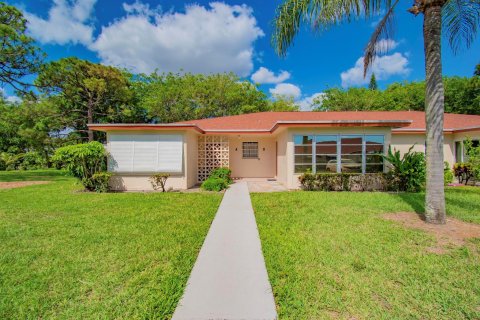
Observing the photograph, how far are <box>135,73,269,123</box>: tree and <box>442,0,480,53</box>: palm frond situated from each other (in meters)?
21.6

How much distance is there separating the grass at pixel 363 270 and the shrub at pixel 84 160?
28.9 feet

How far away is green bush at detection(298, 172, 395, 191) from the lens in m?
11.1

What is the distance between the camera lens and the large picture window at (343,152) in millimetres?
11367

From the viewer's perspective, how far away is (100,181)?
425 inches

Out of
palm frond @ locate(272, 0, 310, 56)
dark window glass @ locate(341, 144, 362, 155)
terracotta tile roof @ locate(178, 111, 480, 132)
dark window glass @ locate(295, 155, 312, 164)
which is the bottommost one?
dark window glass @ locate(295, 155, 312, 164)

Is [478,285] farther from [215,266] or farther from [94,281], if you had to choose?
[94,281]

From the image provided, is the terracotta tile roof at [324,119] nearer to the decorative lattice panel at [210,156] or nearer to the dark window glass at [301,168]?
the decorative lattice panel at [210,156]

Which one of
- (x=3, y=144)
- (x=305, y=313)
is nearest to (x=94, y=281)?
(x=305, y=313)

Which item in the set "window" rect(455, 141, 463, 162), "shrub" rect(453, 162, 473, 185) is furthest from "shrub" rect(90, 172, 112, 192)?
"window" rect(455, 141, 463, 162)

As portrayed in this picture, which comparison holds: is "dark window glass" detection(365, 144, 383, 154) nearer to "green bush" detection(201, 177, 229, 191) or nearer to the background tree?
"green bush" detection(201, 177, 229, 191)

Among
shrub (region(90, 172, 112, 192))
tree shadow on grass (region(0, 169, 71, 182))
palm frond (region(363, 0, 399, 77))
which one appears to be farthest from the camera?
tree shadow on grass (region(0, 169, 71, 182))

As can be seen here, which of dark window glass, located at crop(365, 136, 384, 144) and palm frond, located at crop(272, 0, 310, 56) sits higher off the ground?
palm frond, located at crop(272, 0, 310, 56)

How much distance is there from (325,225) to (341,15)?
18.7 ft

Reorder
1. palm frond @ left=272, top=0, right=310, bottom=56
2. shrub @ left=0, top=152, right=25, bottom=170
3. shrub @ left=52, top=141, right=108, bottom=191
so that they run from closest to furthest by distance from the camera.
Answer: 1. palm frond @ left=272, top=0, right=310, bottom=56
2. shrub @ left=52, top=141, right=108, bottom=191
3. shrub @ left=0, top=152, right=25, bottom=170
